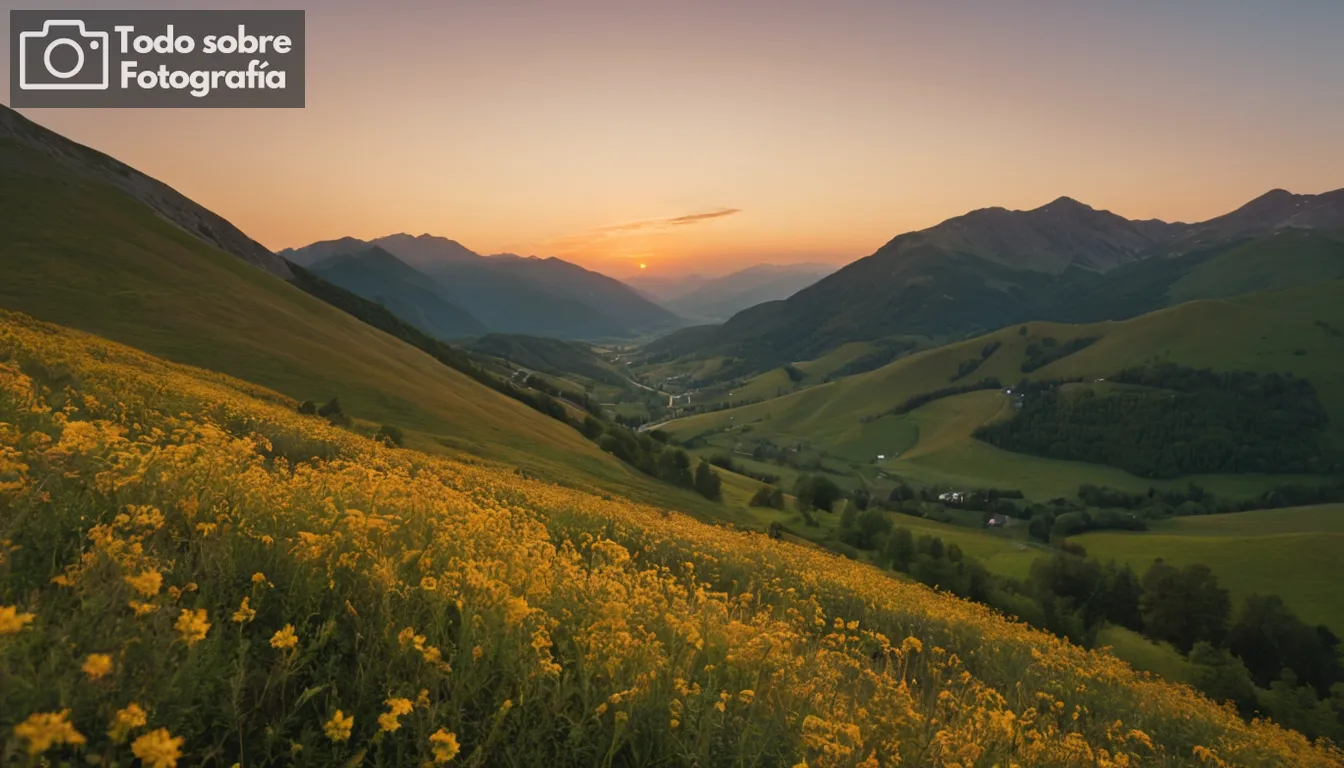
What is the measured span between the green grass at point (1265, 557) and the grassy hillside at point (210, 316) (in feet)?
323

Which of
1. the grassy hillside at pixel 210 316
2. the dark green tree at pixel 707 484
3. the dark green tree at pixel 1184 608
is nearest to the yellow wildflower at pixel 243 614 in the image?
the grassy hillside at pixel 210 316

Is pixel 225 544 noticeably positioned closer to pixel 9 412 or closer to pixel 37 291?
pixel 9 412

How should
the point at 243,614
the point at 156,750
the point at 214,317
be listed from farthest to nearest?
the point at 214,317 → the point at 243,614 → the point at 156,750

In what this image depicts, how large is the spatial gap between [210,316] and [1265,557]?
153m

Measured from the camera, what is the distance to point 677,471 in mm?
97375

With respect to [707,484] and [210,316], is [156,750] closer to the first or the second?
[210,316]

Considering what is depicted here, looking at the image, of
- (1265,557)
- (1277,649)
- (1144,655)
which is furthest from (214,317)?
(1265,557)

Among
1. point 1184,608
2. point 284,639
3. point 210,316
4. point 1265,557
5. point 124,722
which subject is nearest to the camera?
point 124,722

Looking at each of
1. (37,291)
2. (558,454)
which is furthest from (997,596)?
(37,291)

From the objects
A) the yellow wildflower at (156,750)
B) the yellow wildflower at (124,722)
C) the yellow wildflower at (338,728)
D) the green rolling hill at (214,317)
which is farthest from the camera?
the green rolling hill at (214,317)

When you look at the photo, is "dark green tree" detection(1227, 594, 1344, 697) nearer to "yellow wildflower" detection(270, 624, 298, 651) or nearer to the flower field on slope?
the flower field on slope

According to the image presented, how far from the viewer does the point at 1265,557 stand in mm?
106000

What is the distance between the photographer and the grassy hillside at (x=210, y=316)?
4425 centimetres

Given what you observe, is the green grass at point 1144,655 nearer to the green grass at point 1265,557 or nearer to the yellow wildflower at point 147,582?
the yellow wildflower at point 147,582
